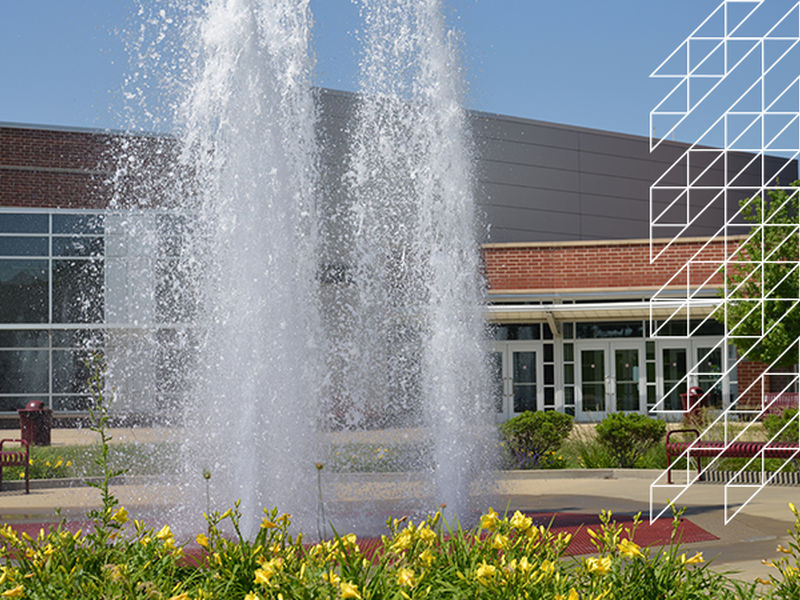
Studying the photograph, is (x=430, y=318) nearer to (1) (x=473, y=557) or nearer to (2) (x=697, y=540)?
(2) (x=697, y=540)

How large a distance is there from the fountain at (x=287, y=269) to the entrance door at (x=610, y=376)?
18096 mm

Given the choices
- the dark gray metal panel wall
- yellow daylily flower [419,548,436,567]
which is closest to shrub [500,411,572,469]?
yellow daylily flower [419,548,436,567]

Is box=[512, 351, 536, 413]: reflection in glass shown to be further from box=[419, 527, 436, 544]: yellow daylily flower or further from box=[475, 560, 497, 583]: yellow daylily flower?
box=[475, 560, 497, 583]: yellow daylily flower

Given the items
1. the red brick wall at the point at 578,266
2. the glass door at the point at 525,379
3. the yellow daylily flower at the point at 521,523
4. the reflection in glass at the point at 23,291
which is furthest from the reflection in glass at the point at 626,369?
the yellow daylily flower at the point at 521,523

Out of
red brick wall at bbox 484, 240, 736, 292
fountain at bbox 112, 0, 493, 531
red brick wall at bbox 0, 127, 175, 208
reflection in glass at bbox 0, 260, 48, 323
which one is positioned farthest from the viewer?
red brick wall at bbox 0, 127, 175, 208

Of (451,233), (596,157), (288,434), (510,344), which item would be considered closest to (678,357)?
(510,344)

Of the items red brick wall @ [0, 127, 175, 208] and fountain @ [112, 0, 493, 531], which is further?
red brick wall @ [0, 127, 175, 208]

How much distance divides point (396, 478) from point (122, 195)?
1912 centimetres

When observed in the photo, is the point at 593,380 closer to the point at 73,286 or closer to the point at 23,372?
the point at 73,286

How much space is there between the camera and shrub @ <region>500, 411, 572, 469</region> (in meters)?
14.7

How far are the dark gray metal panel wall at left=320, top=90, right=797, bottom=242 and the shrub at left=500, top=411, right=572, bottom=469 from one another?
2372 centimetres

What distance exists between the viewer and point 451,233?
9.85 m

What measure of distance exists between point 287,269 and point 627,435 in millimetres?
7999

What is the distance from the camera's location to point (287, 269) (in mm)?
8328
